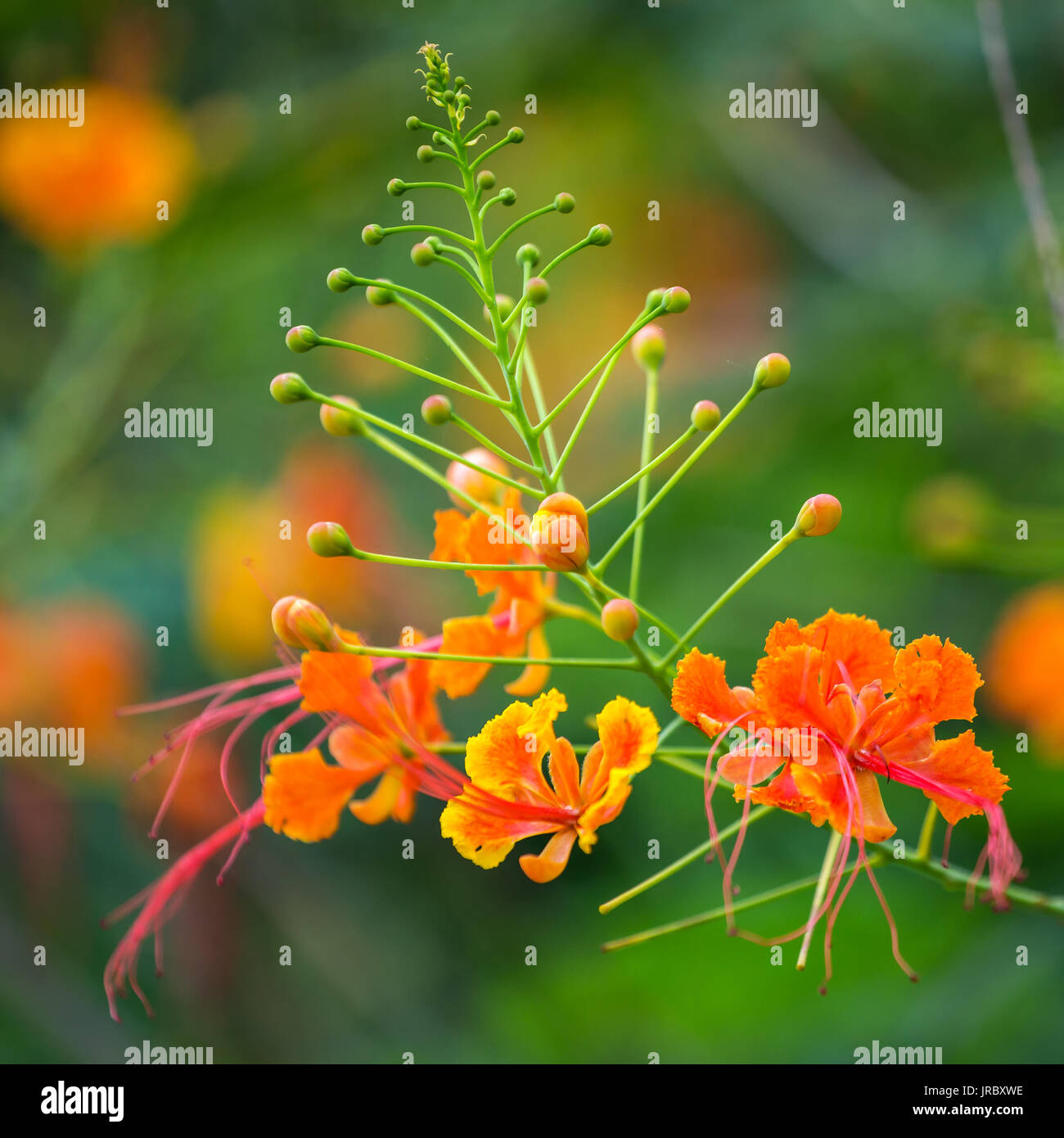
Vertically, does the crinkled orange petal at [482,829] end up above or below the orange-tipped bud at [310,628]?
below

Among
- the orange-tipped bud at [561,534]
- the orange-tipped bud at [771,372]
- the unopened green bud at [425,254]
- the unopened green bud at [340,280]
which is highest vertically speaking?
the unopened green bud at [425,254]

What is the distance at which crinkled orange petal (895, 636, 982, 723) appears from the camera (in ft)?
4.00

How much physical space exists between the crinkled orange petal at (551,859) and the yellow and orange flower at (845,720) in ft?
0.70

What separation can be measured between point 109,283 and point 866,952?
3.62m

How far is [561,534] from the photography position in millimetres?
1226

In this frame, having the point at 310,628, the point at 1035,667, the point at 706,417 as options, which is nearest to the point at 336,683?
the point at 310,628

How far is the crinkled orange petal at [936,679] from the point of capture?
1.22 m

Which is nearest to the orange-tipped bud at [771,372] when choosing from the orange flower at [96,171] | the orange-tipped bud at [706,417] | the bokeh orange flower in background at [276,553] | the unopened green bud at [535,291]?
the orange-tipped bud at [706,417]

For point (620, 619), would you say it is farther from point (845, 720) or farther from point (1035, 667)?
point (1035, 667)

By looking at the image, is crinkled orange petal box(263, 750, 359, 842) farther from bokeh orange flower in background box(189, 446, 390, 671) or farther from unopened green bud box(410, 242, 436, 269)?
bokeh orange flower in background box(189, 446, 390, 671)

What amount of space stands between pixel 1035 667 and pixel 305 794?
8.07 feet

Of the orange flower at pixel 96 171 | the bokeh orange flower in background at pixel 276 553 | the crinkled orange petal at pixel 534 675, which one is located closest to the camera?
the crinkled orange petal at pixel 534 675

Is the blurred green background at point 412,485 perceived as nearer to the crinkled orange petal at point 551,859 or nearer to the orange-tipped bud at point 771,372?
the orange-tipped bud at point 771,372

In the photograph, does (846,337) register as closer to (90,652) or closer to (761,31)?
(761,31)
